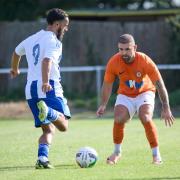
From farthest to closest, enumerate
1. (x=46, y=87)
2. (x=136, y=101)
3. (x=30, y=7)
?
(x=30, y=7) < (x=136, y=101) < (x=46, y=87)

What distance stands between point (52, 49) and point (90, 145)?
3683mm

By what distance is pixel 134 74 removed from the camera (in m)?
10.6

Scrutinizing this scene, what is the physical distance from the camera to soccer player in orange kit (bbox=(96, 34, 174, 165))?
34.2 feet

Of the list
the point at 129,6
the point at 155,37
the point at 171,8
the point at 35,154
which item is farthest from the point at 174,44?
the point at 35,154

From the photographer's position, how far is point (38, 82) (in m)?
10.3

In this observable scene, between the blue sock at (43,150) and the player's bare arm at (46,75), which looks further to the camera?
the blue sock at (43,150)

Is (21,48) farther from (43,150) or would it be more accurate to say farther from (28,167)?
(28,167)

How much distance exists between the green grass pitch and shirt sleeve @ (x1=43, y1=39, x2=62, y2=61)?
150cm

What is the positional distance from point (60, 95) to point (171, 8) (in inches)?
849

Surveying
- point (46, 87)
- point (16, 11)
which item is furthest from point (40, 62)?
point (16, 11)

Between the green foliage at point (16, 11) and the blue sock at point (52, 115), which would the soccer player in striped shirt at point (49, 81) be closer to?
the blue sock at point (52, 115)

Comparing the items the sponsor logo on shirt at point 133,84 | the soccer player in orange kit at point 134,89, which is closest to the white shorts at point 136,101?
the soccer player in orange kit at point 134,89

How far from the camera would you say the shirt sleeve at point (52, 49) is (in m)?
10.1

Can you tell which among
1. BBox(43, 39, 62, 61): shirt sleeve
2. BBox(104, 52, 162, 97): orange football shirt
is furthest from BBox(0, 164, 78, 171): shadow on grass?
BBox(43, 39, 62, 61): shirt sleeve
